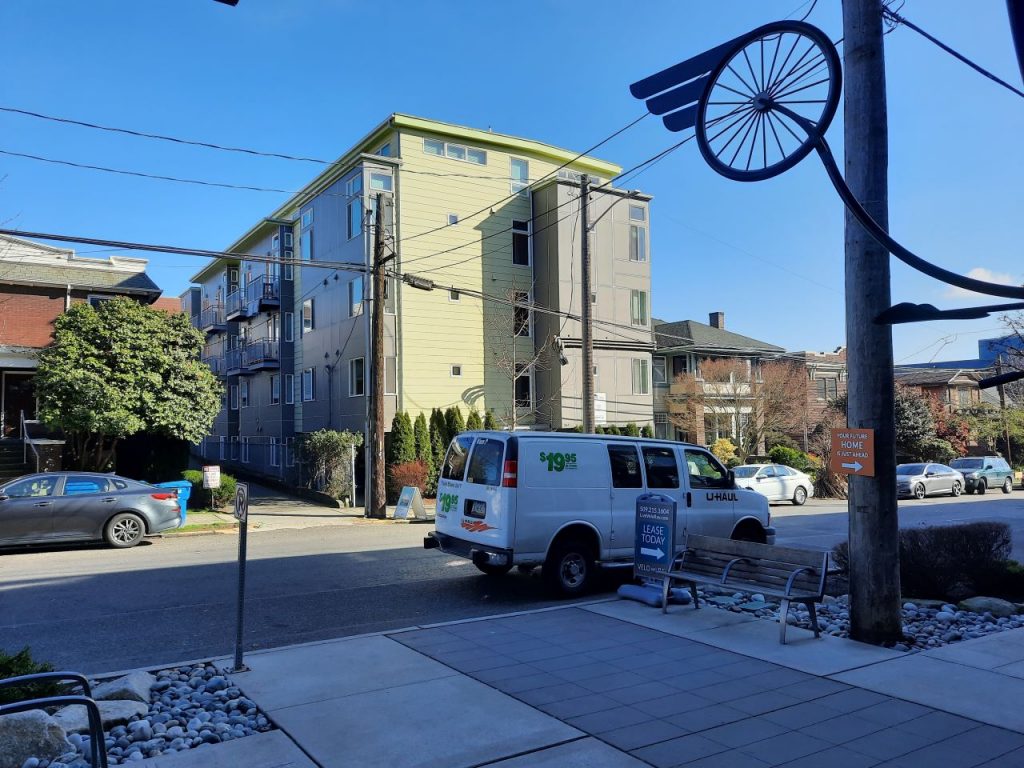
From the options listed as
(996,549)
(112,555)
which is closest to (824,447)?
Result: (996,549)

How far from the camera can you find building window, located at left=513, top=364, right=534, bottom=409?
31.0m

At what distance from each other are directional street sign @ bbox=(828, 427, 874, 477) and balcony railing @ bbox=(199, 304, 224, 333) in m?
41.1

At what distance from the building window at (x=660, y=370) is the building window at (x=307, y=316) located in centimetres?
1825

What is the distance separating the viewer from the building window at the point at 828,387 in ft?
164

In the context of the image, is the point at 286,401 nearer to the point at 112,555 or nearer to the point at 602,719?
the point at 112,555

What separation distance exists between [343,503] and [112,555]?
33.9 feet

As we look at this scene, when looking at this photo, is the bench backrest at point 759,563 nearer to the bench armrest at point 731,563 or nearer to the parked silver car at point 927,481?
the bench armrest at point 731,563

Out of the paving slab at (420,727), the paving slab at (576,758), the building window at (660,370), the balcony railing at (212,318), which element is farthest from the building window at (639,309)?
the paving slab at (576,758)

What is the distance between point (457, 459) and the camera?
34.8 ft

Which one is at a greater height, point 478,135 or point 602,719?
point 478,135

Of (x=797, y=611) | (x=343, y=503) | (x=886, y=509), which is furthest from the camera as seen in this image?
(x=343, y=503)

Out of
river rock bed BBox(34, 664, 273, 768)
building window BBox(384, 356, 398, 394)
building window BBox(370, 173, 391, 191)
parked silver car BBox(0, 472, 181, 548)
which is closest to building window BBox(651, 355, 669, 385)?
building window BBox(384, 356, 398, 394)

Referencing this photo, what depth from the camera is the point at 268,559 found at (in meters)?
13.3

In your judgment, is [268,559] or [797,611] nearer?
[797,611]
